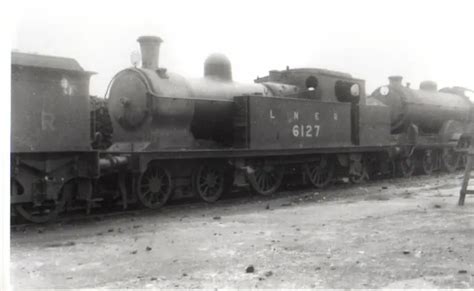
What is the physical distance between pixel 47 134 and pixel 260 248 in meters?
3.60

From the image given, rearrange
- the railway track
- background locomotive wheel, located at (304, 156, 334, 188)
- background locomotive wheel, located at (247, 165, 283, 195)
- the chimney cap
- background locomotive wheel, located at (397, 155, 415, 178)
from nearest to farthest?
the railway track → the chimney cap → background locomotive wheel, located at (247, 165, 283, 195) → background locomotive wheel, located at (304, 156, 334, 188) → background locomotive wheel, located at (397, 155, 415, 178)

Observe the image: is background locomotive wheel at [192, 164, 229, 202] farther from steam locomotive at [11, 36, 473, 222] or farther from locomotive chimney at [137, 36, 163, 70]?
locomotive chimney at [137, 36, 163, 70]

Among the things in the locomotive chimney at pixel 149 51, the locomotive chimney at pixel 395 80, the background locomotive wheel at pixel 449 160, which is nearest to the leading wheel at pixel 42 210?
the locomotive chimney at pixel 149 51

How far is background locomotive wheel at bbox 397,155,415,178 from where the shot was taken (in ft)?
53.3

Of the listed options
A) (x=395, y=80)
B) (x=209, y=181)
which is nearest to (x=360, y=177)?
(x=395, y=80)

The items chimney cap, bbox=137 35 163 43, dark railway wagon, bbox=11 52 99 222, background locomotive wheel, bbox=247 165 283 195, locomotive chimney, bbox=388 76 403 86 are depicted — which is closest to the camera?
dark railway wagon, bbox=11 52 99 222

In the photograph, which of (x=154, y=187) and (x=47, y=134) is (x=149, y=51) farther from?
(x=47, y=134)

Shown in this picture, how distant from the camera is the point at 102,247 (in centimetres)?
614

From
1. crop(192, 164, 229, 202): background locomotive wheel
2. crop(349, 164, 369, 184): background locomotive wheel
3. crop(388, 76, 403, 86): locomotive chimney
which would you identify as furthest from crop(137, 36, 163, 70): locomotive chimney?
crop(388, 76, 403, 86): locomotive chimney

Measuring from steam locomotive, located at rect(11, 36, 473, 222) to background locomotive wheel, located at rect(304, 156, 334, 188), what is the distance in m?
0.03

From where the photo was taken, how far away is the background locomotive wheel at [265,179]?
11297 millimetres

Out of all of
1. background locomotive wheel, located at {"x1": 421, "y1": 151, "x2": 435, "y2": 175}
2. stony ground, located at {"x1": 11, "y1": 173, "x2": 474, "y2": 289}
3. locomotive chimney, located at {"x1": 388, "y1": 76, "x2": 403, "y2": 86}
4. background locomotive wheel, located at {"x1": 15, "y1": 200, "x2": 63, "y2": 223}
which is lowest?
stony ground, located at {"x1": 11, "y1": 173, "x2": 474, "y2": 289}

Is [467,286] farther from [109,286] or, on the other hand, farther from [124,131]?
[124,131]

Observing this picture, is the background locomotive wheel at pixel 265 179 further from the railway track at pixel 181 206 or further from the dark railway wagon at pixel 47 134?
the dark railway wagon at pixel 47 134
